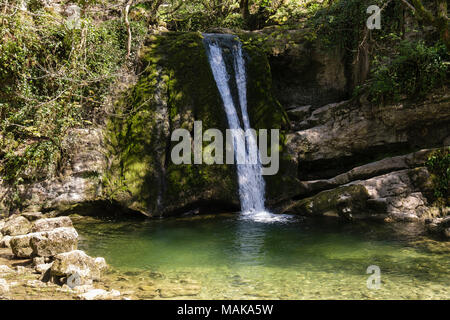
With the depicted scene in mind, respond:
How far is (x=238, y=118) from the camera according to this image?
1128 cm

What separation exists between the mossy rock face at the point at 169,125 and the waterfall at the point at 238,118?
9.6 inches

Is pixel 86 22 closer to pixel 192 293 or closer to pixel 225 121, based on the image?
pixel 225 121

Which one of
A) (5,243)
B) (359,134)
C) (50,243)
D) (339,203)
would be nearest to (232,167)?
(339,203)

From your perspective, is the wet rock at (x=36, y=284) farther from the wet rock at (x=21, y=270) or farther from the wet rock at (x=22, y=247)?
the wet rock at (x=22, y=247)

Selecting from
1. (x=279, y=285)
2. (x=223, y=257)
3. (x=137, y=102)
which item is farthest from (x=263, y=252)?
(x=137, y=102)

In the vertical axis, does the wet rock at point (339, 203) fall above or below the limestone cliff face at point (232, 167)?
below

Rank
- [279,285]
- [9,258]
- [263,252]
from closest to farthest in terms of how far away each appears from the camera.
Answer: [279,285] → [9,258] → [263,252]

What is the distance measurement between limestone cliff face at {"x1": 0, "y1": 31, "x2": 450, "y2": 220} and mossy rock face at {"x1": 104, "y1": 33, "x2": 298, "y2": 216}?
0.09 ft

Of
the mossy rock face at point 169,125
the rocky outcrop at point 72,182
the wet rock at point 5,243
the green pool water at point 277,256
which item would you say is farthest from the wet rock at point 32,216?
the mossy rock face at point 169,125

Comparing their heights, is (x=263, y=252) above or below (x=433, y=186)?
below

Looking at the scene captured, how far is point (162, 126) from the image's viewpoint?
10.4 m

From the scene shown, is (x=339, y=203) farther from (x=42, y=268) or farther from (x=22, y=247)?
(x=22, y=247)

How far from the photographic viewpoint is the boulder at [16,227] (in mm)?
7321
